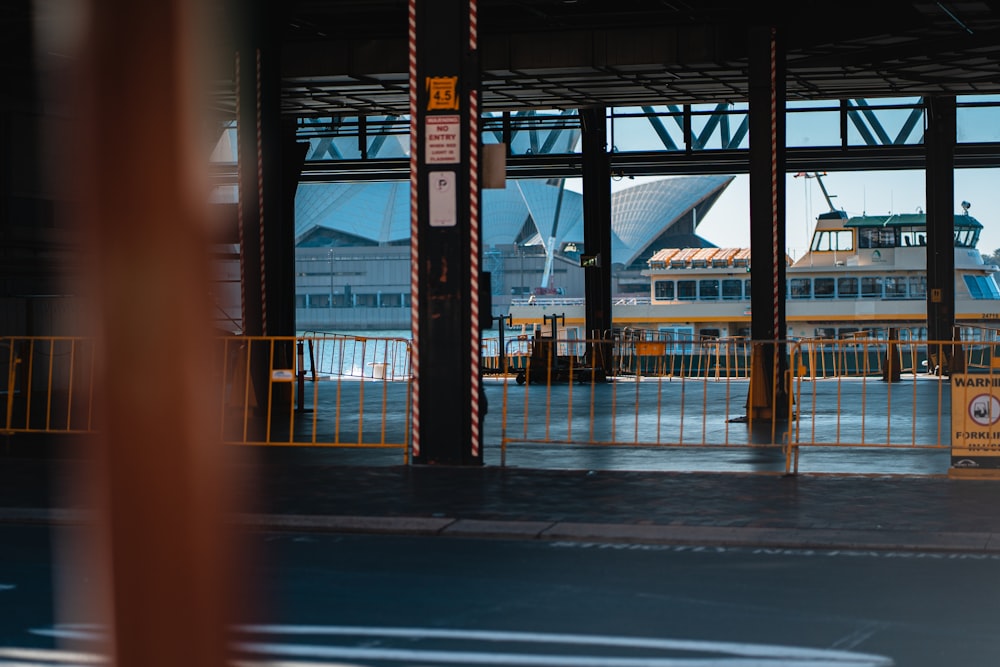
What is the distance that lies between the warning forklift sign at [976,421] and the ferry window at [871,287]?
163ft

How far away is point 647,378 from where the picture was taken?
111 feet

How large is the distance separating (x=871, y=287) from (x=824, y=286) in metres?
2.19

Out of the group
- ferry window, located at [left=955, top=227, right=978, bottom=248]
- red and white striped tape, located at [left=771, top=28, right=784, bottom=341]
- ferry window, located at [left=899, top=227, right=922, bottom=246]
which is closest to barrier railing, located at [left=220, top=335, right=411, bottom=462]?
red and white striped tape, located at [left=771, top=28, right=784, bottom=341]

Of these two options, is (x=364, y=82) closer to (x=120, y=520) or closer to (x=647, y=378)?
(x=647, y=378)

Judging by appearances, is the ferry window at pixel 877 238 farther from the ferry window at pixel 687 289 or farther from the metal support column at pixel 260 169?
the metal support column at pixel 260 169

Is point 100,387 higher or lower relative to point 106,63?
lower

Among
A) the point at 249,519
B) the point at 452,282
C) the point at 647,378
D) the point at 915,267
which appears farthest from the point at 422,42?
the point at 915,267

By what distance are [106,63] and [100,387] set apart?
39 centimetres

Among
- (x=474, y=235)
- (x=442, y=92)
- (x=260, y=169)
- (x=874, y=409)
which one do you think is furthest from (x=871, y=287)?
(x=442, y=92)

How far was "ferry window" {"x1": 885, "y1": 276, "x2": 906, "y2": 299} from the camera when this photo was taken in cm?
6012

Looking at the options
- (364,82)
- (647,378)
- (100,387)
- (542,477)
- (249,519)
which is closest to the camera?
(100,387)

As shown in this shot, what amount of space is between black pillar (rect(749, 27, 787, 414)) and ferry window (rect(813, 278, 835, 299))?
41.4 m

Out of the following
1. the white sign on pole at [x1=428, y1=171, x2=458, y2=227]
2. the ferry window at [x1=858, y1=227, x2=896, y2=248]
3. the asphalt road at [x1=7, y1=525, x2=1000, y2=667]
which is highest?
the ferry window at [x1=858, y1=227, x2=896, y2=248]

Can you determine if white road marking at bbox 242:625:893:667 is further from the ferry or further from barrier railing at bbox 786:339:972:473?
the ferry
